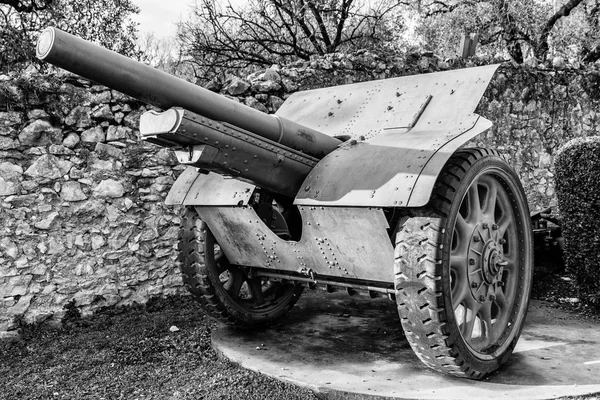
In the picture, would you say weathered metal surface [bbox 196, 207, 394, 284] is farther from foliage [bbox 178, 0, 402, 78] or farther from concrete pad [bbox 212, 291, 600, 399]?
foliage [bbox 178, 0, 402, 78]

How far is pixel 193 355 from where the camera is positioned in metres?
4.34

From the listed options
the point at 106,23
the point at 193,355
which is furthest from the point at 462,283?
the point at 106,23

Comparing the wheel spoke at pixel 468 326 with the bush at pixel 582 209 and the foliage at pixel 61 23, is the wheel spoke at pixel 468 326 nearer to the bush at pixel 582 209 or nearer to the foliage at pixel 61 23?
the bush at pixel 582 209

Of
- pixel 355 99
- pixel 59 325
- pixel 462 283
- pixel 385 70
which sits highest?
pixel 385 70

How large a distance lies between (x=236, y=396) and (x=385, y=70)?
187 inches

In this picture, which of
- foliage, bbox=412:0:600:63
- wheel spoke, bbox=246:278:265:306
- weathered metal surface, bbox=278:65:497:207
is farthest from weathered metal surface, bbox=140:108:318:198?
foliage, bbox=412:0:600:63

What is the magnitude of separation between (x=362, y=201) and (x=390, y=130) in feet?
2.88

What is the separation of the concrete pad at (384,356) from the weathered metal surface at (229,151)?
112cm

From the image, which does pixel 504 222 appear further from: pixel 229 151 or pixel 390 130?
pixel 229 151

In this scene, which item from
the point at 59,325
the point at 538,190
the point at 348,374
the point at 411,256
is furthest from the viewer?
the point at 538,190

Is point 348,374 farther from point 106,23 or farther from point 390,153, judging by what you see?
point 106,23

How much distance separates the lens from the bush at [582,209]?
4828 mm

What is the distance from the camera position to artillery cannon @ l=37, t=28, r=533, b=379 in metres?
3.16

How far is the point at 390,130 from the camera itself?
3.97 meters
